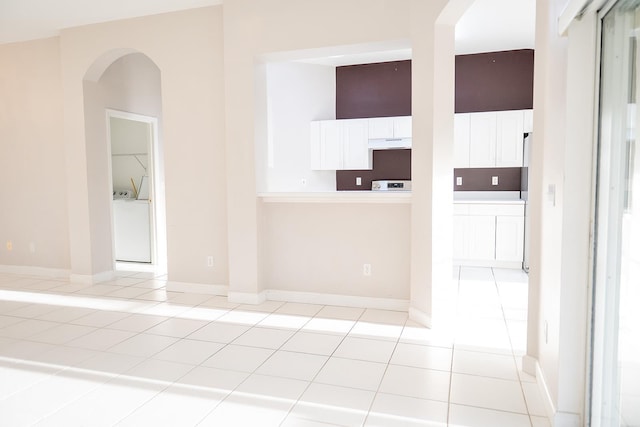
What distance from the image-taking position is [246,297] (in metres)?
4.24

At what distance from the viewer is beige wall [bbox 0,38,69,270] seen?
5223 millimetres

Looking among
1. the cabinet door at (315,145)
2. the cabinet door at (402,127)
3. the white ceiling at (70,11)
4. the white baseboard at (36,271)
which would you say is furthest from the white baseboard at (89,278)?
the cabinet door at (402,127)

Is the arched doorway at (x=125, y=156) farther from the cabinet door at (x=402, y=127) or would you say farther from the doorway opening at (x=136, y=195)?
the cabinet door at (x=402, y=127)

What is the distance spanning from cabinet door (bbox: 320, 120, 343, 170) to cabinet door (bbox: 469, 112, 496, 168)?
1.91m

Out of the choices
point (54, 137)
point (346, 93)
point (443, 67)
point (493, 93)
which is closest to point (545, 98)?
point (443, 67)

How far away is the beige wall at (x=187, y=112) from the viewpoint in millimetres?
4320

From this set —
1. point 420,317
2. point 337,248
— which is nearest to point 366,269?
point 337,248

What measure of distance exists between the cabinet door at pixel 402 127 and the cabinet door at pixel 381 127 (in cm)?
6

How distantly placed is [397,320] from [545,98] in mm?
2104

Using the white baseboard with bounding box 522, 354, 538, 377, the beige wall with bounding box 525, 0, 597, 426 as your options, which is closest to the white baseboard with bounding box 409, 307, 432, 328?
the white baseboard with bounding box 522, 354, 538, 377

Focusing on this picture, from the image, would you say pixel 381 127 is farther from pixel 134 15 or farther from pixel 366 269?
pixel 134 15

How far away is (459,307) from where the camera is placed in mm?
Result: 4141

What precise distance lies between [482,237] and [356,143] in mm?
2269

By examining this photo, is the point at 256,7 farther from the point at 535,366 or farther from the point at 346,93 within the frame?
the point at 535,366
